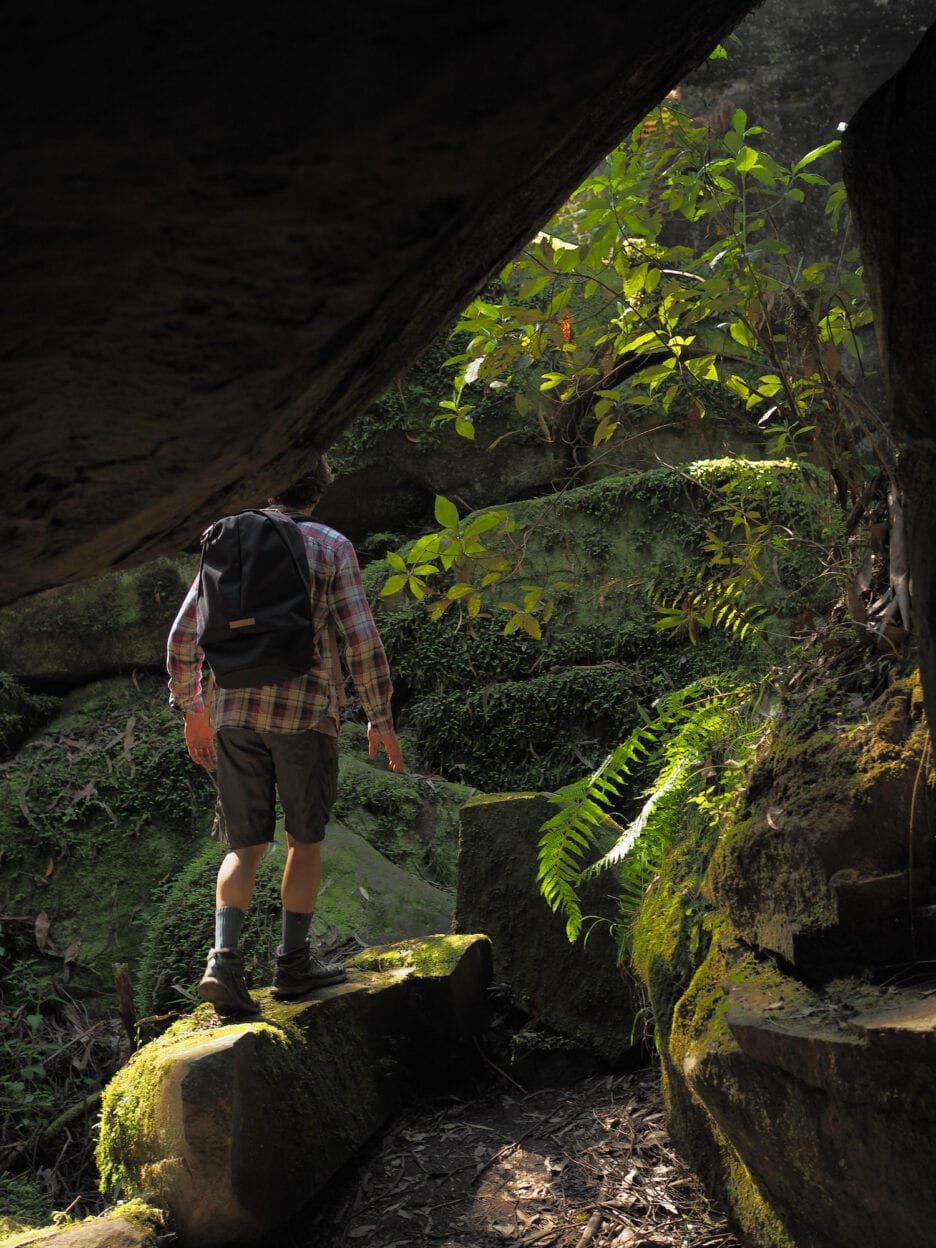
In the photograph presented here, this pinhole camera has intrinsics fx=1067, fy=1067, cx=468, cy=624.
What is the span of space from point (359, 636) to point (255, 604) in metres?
0.47

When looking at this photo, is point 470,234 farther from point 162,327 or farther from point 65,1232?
point 65,1232

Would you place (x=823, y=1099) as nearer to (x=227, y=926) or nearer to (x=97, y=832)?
(x=227, y=926)

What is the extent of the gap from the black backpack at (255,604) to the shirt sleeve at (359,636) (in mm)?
187

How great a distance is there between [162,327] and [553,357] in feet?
27.0

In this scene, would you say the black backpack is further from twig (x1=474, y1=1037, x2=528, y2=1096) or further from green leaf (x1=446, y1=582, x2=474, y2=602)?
twig (x1=474, y1=1037, x2=528, y2=1096)

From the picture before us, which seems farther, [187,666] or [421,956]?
[421,956]

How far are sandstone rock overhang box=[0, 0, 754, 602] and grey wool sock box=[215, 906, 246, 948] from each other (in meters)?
3.05

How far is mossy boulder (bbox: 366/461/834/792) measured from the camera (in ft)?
23.6

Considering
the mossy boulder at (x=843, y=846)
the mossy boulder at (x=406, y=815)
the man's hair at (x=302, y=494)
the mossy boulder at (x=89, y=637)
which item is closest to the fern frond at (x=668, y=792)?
the mossy boulder at (x=843, y=846)

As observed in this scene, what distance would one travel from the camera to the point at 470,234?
52.1 inches

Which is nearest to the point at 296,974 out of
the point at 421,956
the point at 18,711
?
the point at 421,956

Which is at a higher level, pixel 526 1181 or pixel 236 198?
pixel 236 198

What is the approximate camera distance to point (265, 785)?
4.39m

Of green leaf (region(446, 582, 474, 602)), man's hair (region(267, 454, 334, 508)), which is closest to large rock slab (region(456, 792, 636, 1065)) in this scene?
man's hair (region(267, 454, 334, 508))
